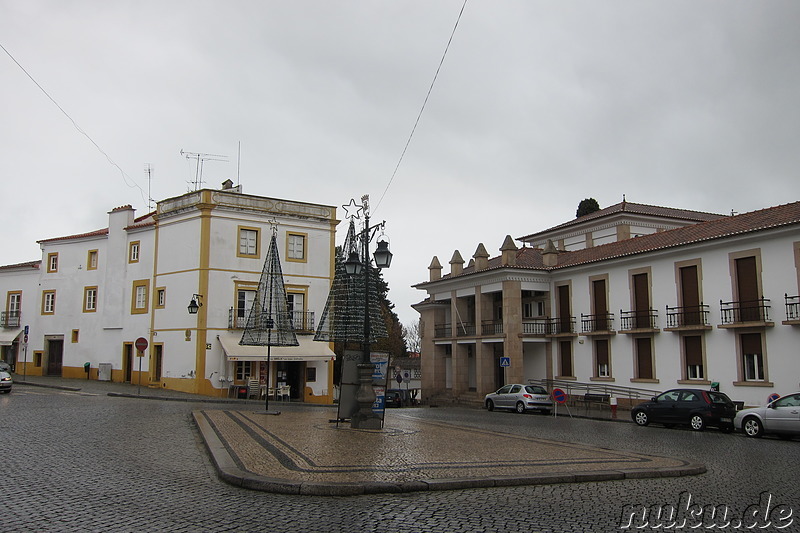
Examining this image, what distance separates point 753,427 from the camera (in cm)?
1941

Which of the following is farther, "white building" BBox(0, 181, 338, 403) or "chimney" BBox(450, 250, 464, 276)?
"chimney" BBox(450, 250, 464, 276)

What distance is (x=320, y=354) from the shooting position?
120 feet

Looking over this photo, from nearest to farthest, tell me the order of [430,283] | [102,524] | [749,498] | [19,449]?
[102,524]
[749,498]
[19,449]
[430,283]

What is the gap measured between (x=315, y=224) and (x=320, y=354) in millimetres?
7812

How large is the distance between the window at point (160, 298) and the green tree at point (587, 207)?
35.3 meters

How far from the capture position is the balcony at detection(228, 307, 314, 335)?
1416 inches

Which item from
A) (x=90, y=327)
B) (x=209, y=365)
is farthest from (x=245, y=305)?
(x=90, y=327)

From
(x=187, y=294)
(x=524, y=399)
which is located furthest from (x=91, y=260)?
(x=524, y=399)

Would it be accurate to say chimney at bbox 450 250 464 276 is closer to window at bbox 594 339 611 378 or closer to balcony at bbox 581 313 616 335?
balcony at bbox 581 313 616 335

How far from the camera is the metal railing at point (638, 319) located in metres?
30.8

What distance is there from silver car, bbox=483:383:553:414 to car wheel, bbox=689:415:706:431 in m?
8.77

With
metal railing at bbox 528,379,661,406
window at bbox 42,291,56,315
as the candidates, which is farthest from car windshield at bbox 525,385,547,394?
window at bbox 42,291,56,315

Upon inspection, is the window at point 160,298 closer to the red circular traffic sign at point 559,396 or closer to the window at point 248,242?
the window at point 248,242

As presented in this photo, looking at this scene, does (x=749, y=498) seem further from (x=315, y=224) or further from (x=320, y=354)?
(x=315, y=224)
